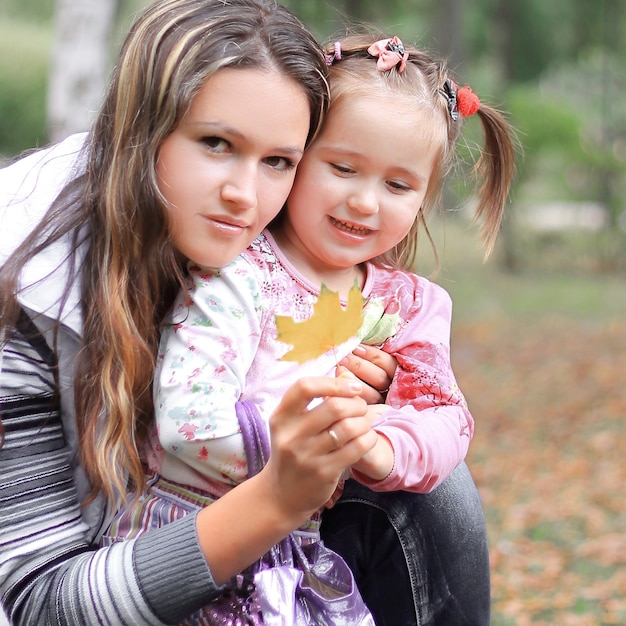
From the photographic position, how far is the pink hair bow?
5.53 feet

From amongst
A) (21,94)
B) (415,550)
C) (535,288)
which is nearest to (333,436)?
(415,550)

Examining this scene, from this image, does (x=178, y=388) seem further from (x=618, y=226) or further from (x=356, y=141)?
(x=618, y=226)

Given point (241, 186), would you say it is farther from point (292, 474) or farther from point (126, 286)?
point (292, 474)

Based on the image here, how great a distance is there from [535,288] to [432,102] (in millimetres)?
10124

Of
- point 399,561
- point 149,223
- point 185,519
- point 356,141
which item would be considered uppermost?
point 356,141

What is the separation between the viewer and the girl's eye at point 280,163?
4.95ft

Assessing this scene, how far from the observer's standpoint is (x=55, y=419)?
1.53m

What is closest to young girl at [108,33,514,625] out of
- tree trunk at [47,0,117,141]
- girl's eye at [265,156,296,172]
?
girl's eye at [265,156,296,172]

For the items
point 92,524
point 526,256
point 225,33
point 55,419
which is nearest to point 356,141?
point 225,33

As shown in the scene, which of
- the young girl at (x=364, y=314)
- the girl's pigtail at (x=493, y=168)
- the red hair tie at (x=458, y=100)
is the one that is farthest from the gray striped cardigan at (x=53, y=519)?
the girl's pigtail at (x=493, y=168)

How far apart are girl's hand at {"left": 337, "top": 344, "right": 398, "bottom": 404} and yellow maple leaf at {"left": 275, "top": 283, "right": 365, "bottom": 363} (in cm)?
44

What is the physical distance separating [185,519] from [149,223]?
0.46m

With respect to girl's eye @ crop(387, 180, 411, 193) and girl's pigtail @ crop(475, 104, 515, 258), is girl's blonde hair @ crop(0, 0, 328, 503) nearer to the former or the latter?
girl's eye @ crop(387, 180, 411, 193)

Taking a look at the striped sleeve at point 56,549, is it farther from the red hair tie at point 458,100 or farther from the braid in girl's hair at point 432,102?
the red hair tie at point 458,100
